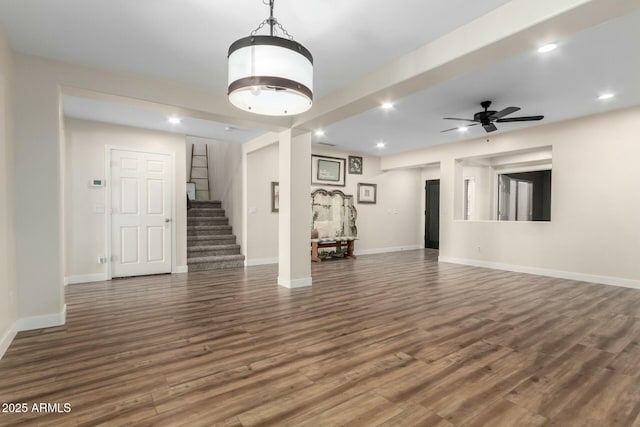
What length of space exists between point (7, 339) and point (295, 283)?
3083 millimetres

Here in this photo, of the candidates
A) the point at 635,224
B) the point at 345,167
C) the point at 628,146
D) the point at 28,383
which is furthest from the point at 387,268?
the point at 28,383

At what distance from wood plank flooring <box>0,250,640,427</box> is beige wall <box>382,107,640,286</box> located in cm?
82

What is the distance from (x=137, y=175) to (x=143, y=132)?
774 mm

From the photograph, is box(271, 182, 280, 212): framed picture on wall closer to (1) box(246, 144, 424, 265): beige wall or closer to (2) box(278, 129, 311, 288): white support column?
(1) box(246, 144, 424, 265): beige wall

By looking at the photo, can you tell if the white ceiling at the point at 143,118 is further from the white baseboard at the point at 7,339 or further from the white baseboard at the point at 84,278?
the white baseboard at the point at 7,339

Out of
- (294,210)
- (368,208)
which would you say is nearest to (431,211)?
(368,208)

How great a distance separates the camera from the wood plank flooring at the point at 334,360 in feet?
5.87

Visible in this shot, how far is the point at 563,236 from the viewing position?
17.9 ft

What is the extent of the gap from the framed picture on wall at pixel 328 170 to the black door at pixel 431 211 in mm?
3252

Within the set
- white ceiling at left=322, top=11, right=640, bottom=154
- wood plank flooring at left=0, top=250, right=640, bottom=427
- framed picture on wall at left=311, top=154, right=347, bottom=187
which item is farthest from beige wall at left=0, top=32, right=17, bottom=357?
framed picture on wall at left=311, top=154, right=347, bottom=187

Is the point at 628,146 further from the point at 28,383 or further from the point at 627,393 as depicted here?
the point at 28,383

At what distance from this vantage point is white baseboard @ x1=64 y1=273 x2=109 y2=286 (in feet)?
16.2

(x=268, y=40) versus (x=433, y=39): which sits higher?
(x=433, y=39)

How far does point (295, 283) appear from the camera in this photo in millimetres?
4770
